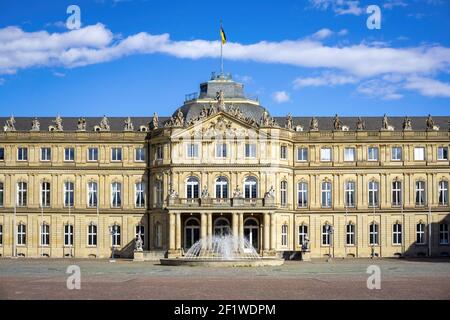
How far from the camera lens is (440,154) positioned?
102 m

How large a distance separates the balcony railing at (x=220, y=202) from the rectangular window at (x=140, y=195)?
7.73 meters

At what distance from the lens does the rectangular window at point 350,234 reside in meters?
101

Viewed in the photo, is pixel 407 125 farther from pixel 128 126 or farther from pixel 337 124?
pixel 128 126

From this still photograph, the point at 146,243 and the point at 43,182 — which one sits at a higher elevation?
the point at 43,182

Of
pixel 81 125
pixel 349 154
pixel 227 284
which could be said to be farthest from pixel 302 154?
pixel 227 284

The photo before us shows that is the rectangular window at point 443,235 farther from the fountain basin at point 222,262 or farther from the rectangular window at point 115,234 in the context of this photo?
the rectangular window at point 115,234

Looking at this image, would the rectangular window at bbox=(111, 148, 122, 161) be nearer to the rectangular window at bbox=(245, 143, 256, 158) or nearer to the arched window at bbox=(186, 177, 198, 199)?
the arched window at bbox=(186, 177, 198, 199)

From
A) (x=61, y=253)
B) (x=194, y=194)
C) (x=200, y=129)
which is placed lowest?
(x=61, y=253)

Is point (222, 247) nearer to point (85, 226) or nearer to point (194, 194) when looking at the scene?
point (194, 194)

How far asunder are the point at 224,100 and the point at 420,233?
1034 inches

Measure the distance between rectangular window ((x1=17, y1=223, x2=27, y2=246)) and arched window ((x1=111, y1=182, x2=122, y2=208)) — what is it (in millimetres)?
10140

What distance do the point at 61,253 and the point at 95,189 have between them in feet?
26.0

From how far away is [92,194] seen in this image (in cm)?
10169
